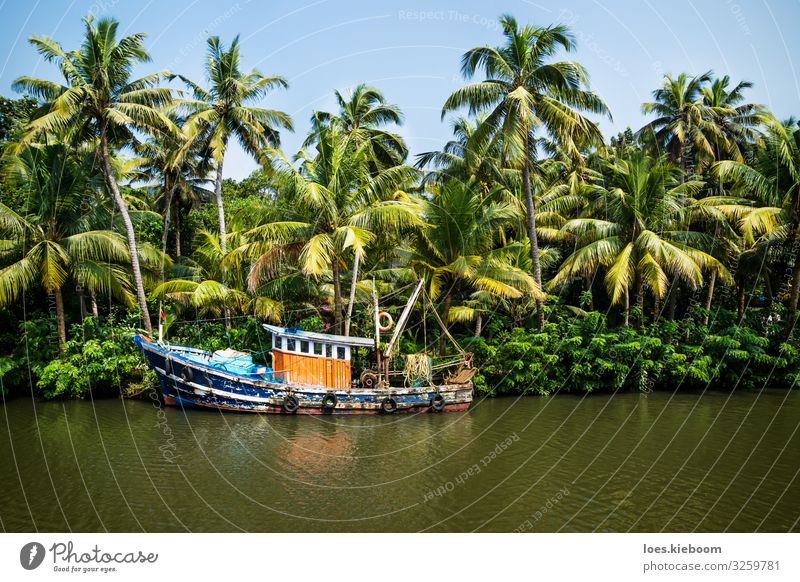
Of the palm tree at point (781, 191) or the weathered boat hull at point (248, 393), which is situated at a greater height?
the palm tree at point (781, 191)

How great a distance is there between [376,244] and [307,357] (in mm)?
5234

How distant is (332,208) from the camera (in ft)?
68.3

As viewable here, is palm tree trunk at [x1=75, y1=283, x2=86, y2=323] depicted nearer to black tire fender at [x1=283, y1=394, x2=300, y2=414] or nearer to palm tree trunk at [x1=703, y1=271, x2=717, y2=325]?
black tire fender at [x1=283, y1=394, x2=300, y2=414]

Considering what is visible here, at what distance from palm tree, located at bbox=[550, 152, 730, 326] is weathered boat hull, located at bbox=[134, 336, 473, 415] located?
8725mm

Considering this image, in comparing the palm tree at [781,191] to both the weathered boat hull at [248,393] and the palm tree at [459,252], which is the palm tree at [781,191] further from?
the weathered boat hull at [248,393]

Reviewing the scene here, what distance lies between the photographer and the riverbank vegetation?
2100 centimetres

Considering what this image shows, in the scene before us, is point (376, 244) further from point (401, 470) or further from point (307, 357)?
point (401, 470)

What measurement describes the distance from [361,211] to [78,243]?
10.1 metres

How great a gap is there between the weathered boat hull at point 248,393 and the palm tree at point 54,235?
452cm

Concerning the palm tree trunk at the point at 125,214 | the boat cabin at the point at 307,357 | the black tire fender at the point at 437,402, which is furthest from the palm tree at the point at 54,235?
the black tire fender at the point at 437,402

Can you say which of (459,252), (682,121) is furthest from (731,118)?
(459,252)

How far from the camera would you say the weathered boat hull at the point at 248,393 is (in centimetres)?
1873

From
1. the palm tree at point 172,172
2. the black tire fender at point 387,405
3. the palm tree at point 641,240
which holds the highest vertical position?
the palm tree at point 172,172

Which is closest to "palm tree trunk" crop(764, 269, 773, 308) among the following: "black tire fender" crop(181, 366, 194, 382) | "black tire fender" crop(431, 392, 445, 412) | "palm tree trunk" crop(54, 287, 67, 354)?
"black tire fender" crop(431, 392, 445, 412)
